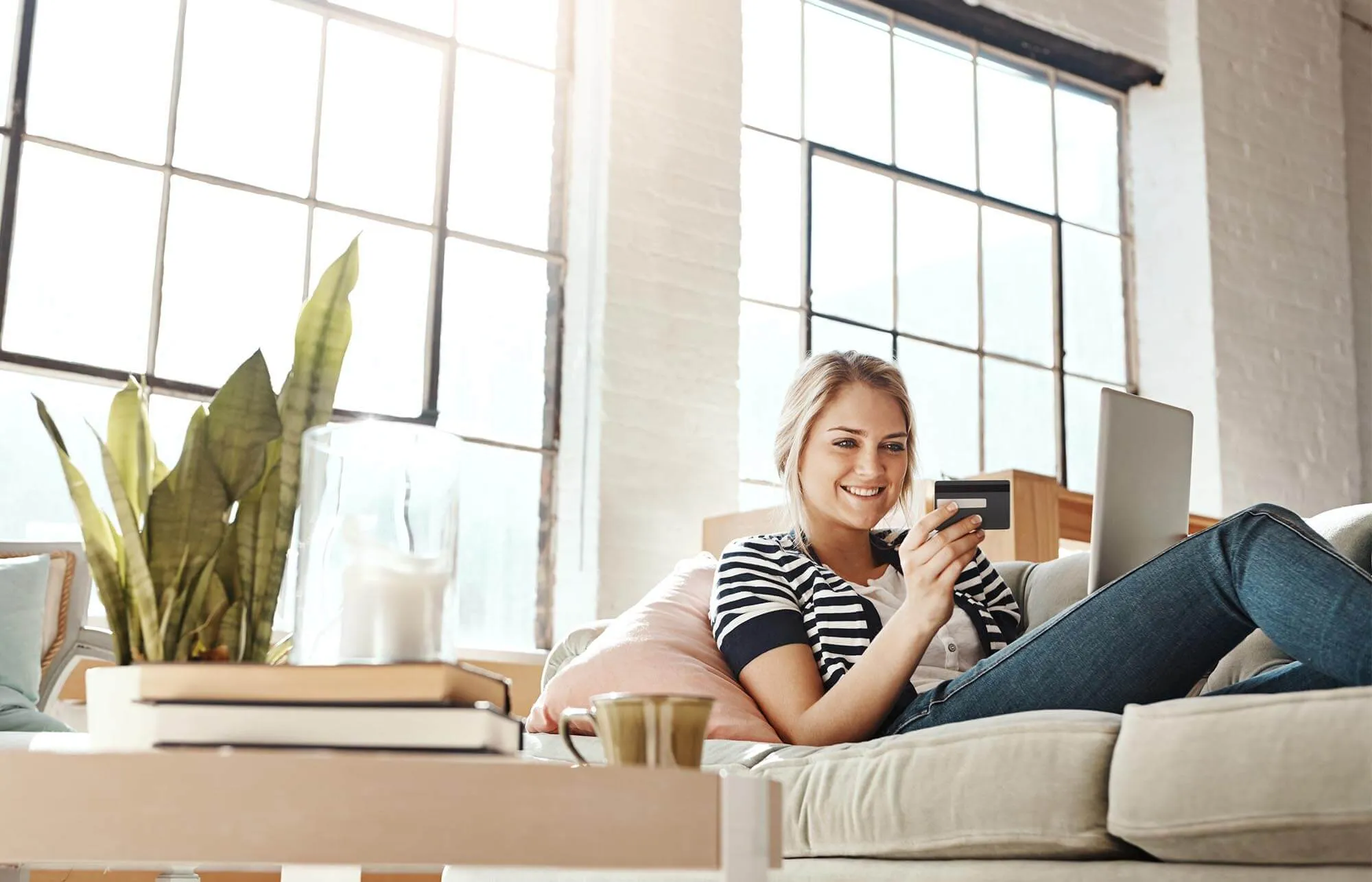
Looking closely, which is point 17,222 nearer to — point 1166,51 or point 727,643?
point 727,643

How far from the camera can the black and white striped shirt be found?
1910 millimetres

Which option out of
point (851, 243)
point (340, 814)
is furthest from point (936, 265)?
point (340, 814)

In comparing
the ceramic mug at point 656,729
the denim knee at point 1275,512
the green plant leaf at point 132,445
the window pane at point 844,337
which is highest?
the window pane at point 844,337

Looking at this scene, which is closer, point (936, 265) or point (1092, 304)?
point (936, 265)

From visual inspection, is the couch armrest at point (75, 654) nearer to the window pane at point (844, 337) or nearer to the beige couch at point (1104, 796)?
the beige couch at point (1104, 796)

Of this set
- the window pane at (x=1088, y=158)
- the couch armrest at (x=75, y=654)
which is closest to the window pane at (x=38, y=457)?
the couch armrest at (x=75, y=654)

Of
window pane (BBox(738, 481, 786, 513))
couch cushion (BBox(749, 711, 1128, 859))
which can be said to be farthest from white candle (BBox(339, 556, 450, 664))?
window pane (BBox(738, 481, 786, 513))

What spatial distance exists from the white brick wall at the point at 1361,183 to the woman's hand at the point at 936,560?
4.05 metres

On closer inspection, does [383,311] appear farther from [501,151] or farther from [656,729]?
[656,729]

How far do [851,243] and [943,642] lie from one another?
8.50ft

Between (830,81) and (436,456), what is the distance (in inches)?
150

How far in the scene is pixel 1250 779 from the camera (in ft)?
3.94

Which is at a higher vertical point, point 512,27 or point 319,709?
point 512,27

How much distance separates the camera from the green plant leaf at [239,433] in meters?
0.99
